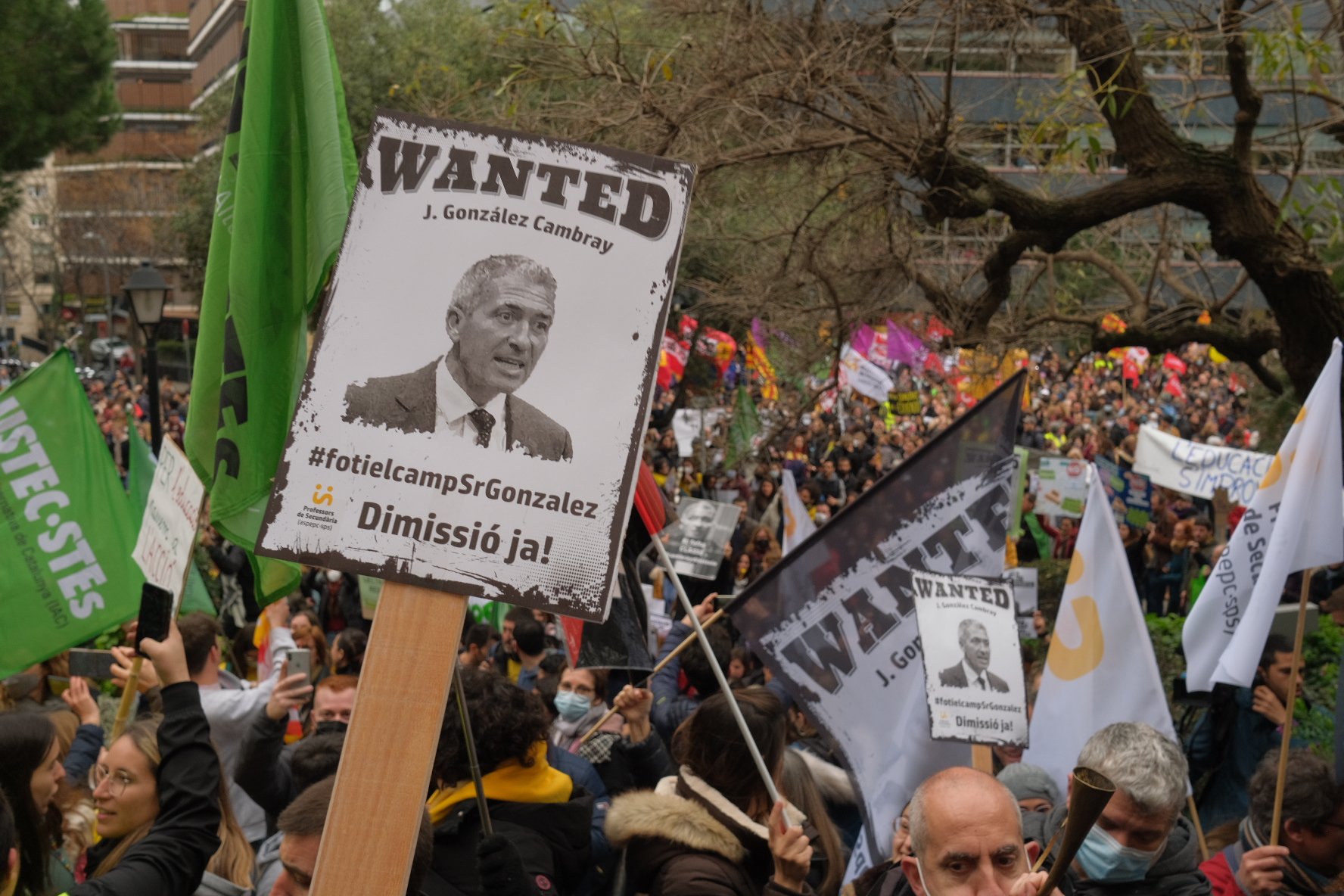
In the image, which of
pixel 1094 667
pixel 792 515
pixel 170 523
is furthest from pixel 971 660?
pixel 792 515

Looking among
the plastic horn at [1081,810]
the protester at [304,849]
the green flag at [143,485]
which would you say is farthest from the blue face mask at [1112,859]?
the green flag at [143,485]

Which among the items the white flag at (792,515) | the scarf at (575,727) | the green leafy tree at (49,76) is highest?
the green leafy tree at (49,76)

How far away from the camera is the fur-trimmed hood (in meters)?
3.56

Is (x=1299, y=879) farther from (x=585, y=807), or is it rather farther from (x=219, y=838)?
(x=219, y=838)

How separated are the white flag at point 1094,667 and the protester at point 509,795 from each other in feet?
6.68

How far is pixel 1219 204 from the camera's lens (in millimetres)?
8812

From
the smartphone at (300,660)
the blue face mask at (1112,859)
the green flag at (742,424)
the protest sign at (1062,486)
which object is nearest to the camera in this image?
the blue face mask at (1112,859)

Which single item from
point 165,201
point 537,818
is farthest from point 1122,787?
point 165,201

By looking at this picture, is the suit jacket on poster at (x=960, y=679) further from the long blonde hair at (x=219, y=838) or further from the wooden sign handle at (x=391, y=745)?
the wooden sign handle at (x=391, y=745)

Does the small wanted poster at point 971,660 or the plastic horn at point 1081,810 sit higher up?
the plastic horn at point 1081,810

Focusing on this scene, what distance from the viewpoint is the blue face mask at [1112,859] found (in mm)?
3432

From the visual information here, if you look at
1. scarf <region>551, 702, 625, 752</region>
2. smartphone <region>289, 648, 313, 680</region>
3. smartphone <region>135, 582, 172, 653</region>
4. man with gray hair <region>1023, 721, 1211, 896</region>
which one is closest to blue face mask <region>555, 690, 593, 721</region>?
scarf <region>551, 702, 625, 752</region>

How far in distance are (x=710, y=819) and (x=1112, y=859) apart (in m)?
0.90

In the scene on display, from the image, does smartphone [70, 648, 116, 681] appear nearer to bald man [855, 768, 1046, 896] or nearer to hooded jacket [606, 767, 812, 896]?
hooded jacket [606, 767, 812, 896]
